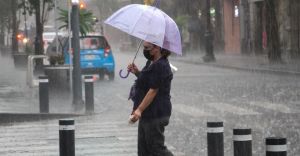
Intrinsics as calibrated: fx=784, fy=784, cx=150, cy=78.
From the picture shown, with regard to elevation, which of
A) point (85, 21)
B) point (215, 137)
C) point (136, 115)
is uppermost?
point (85, 21)

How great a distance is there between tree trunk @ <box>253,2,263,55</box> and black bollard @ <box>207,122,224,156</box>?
3770 centimetres

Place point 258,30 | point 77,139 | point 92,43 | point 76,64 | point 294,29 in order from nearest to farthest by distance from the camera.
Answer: point 77,139 → point 76,64 → point 92,43 → point 294,29 → point 258,30

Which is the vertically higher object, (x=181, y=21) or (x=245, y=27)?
(x=181, y=21)

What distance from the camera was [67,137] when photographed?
816 centimetres

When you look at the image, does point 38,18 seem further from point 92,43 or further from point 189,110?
point 189,110

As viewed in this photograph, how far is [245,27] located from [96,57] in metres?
21.9

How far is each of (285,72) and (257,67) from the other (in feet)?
12.5

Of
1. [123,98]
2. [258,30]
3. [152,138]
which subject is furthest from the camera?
[258,30]

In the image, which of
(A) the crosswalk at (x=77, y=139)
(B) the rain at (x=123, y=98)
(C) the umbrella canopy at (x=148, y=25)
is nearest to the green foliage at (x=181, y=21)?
(B) the rain at (x=123, y=98)

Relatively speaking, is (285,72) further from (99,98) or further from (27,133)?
(27,133)

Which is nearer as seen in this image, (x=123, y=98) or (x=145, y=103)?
(x=145, y=103)

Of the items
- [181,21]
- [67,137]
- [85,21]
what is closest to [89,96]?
[85,21]

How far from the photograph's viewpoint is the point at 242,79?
26.9 meters

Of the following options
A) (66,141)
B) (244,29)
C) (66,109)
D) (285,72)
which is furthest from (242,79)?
(244,29)
